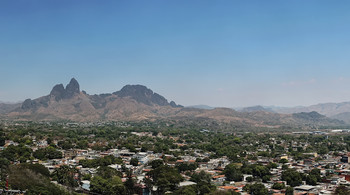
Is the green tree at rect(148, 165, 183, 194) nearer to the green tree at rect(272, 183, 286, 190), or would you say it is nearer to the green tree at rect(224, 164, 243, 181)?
the green tree at rect(224, 164, 243, 181)

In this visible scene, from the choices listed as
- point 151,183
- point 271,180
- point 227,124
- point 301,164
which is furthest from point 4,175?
point 227,124

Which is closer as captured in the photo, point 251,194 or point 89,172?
point 251,194

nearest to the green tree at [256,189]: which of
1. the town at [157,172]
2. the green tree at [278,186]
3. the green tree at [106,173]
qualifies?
the town at [157,172]

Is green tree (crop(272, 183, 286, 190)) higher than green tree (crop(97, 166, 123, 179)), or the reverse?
green tree (crop(97, 166, 123, 179))

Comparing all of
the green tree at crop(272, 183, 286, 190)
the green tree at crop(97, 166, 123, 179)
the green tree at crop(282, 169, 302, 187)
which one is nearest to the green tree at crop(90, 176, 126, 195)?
the green tree at crop(97, 166, 123, 179)

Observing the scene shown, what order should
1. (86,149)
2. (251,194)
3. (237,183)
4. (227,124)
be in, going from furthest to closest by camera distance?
(227,124), (86,149), (237,183), (251,194)

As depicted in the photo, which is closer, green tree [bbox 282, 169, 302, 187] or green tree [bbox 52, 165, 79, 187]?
green tree [bbox 52, 165, 79, 187]

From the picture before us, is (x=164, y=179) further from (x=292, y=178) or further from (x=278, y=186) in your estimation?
(x=292, y=178)

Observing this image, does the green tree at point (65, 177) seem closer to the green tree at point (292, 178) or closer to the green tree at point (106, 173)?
the green tree at point (106, 173)

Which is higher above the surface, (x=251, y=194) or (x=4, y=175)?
(x=4, y=175)

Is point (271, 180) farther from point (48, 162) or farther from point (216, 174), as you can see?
point (48, 162)

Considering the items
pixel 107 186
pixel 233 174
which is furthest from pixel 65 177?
pixel 233 174
